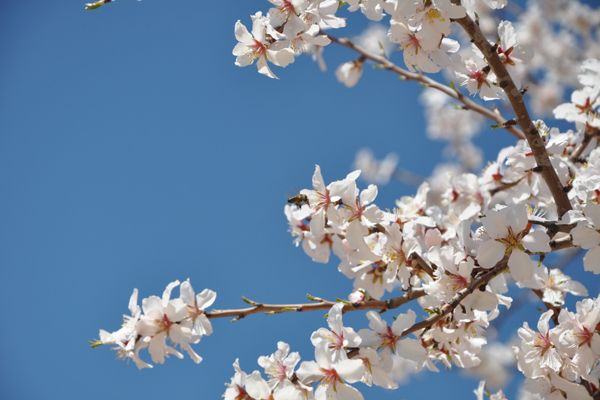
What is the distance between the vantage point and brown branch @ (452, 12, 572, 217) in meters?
1.69

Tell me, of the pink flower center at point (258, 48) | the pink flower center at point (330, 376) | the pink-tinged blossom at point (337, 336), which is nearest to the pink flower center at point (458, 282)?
the pink-tinged blossom at point (337, 336)

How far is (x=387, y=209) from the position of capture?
2172mm

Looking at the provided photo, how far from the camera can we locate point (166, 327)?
68.2 inches

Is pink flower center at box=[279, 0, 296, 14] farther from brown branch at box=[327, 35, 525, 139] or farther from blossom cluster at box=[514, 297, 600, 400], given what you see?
blossom cluster at box=[514, 297, 600, 400]

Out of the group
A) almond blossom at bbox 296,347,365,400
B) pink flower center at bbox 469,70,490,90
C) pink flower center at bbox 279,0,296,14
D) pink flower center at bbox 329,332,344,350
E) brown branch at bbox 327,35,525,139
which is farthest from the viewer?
brown branch at bbox 327,35,525,139

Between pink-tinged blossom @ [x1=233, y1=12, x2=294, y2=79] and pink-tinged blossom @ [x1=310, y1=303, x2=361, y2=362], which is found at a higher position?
pink-tinged blossom @ [x1=233, y1=12, x2=294, y2=79]

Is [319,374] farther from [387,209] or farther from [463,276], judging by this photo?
[387,209]

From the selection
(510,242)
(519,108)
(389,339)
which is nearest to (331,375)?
(389,339)

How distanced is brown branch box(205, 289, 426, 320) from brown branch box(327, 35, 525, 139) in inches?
37.4

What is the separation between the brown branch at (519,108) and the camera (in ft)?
5.55

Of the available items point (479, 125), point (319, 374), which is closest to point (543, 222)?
point (319, 374)

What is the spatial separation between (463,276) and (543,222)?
0.28 metres

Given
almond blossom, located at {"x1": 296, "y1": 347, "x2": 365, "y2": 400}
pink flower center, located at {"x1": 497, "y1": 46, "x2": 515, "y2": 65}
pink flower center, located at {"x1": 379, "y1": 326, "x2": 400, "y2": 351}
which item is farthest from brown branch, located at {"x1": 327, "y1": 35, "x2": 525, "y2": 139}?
almond blossom, located at {"x1": 296, "y1": 347, "x2": 365, "y2": 400}

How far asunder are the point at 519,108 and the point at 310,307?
89 cm
